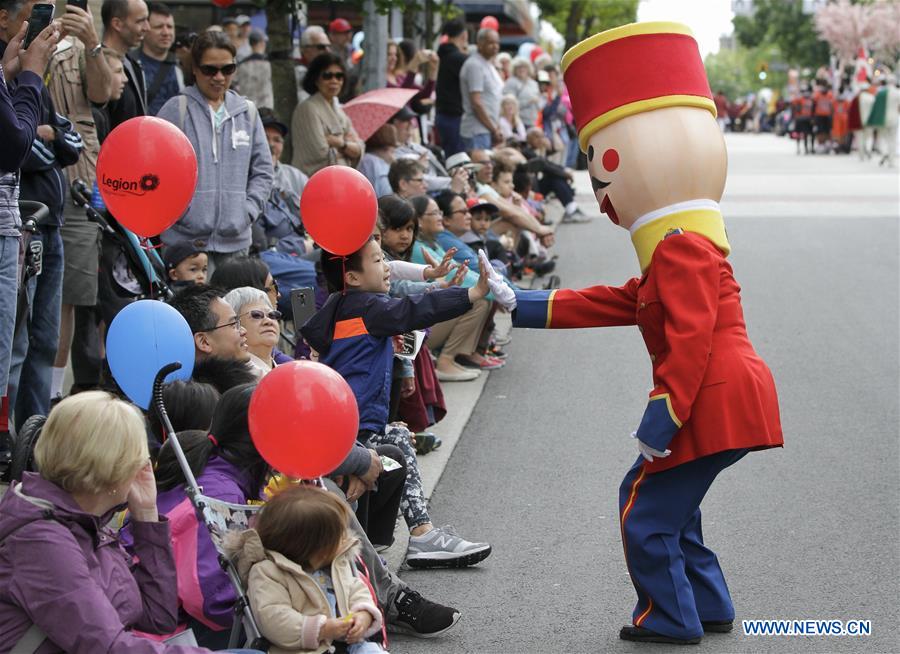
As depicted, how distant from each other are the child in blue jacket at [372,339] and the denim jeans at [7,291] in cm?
121

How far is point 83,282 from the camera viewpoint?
686 cm

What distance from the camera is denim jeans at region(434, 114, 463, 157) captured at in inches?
597

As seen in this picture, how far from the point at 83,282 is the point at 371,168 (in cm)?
358

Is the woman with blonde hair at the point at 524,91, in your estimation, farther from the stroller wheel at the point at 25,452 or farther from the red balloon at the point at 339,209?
the stroller wheel at the point at 25,452

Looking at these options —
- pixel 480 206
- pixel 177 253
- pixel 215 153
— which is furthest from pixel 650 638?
pixel 480 206

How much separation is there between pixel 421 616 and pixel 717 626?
43.1 inches

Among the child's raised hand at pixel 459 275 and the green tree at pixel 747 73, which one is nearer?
the child's raised hand at pixel 459 275

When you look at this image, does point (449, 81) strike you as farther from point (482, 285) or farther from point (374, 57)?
point (482, 285)

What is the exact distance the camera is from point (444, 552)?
5.52 meters

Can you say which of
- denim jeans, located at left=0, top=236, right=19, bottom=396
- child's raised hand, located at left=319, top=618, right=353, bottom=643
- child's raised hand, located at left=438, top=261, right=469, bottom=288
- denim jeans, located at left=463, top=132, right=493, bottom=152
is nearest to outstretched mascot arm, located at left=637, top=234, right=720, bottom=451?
child's raised hand, located at left=438, top=261, right=469, bottom=288

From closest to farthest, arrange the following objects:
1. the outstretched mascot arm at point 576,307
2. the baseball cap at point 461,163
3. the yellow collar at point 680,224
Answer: the yellow collar at point 680,224 < the outstretched mascot arm at point 576,307 < the baseball cap at point 461,163

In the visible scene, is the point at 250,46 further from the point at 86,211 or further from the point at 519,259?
the point at 86,211

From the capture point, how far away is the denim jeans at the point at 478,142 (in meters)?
14.9

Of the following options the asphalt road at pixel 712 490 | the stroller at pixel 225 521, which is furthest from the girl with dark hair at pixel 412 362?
the stroller at pixel 225 521
